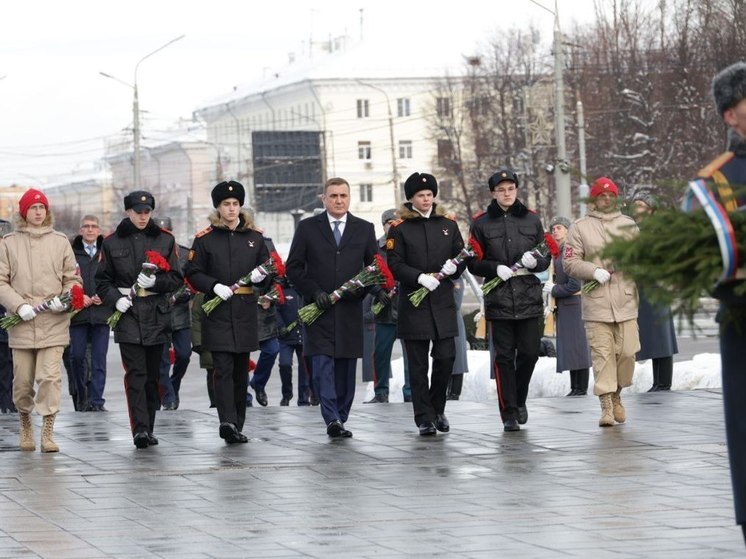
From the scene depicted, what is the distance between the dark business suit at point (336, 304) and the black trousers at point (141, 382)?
1065 millimetres

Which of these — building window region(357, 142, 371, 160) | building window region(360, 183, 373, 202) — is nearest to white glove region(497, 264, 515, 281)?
building window region(360, 183, 373, 202)

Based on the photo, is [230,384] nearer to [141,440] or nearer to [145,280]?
[141,440]

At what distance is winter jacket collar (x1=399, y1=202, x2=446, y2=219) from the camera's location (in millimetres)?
13094

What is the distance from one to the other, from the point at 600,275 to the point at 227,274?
2.59 m

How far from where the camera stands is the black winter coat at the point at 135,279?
12.8 m

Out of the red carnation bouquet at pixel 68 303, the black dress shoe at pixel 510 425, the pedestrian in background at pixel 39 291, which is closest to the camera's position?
the red carnation bouquet at pixel 68 303

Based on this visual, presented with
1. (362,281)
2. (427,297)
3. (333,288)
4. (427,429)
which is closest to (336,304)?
(333,288)

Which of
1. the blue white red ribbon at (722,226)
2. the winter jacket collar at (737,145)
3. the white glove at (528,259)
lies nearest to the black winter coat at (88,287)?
the white glove at (528,259)

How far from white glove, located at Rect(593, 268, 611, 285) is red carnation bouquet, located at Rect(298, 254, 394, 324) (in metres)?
1.42

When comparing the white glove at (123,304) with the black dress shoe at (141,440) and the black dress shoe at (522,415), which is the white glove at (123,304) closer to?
the black dress shoe at (141,440)

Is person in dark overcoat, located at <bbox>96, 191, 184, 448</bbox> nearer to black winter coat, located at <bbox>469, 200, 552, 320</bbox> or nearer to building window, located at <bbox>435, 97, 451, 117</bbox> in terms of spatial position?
black winter coat, located at <bbox>469, 200, 552, 320</bbox>

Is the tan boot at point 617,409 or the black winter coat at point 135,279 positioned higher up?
the black winter coat at point 135,279

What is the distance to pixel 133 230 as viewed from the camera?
13.0m

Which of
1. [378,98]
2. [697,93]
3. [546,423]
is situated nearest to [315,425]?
[546,423]
